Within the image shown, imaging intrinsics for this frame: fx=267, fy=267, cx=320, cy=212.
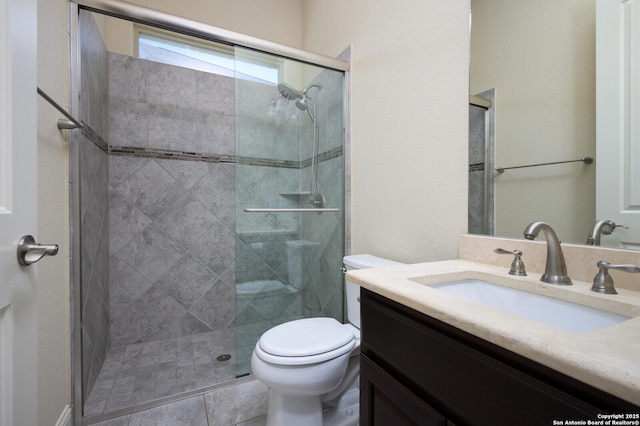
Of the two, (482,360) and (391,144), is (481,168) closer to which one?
(391,144)

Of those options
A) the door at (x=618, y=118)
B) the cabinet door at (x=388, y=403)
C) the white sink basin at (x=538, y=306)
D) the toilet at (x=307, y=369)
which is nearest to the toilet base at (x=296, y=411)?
the toilet at (x=307, y=369)

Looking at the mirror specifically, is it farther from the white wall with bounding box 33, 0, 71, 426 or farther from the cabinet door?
the white wall with bounding box 33, 0, 71, 426

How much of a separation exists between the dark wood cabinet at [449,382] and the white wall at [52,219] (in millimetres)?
1183

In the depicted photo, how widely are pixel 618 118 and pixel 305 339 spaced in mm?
1225

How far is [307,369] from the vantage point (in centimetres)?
102

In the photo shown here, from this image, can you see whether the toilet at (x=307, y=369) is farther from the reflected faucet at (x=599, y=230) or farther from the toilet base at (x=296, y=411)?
the reflected faucet at (x=599, y=230)

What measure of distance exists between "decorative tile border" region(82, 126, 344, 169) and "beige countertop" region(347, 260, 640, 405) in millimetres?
1033

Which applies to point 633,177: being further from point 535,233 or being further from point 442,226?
point 442,226

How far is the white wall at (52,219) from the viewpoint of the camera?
38.9 inches

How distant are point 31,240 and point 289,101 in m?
1.42

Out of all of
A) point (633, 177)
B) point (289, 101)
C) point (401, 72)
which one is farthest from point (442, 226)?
point (289, 101)

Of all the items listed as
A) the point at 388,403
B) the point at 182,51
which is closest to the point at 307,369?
the point at 388,403

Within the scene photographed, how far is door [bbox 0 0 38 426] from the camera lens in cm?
51

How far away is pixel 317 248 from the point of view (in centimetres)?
183
